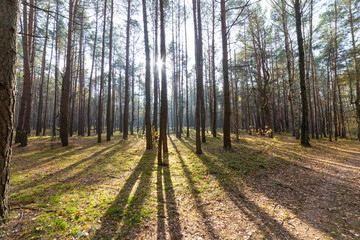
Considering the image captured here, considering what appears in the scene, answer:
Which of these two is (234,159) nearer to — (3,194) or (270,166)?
(270,166)

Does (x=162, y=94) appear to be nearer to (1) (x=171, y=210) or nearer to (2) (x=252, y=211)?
(1) (x=171, y=210)

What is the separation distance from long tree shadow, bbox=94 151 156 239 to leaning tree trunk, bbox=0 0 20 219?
1695 mm

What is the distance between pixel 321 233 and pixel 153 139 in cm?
923

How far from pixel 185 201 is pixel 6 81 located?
170 inches

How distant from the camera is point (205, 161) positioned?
7.07 metres

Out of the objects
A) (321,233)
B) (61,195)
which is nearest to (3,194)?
(61,195)

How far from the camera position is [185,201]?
12.5ft

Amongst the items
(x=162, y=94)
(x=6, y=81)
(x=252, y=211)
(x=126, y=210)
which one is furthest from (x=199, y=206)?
(x=162, y=94)

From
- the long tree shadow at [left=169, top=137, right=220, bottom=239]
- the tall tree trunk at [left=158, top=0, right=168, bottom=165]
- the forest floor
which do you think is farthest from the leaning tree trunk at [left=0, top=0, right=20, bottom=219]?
the tall tree trunk at [left=158, top=0, right=168, bottom=165]

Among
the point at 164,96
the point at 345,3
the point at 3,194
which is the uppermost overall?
the point at 345,3

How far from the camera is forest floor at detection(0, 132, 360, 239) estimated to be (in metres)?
2.68

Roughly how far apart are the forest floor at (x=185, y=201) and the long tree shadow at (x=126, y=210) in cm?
2

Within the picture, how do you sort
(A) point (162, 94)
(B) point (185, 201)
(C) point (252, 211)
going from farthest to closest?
(A) point (162, 94), (B) point (185, 201), (C) point (252, 211)

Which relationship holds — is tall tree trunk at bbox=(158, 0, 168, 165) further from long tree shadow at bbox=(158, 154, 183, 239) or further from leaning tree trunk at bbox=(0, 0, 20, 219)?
leaning tree trunk at bbox=(0, 0, 20, 219)
